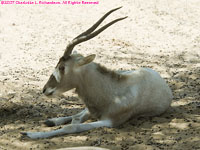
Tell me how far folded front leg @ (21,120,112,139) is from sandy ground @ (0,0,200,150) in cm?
13

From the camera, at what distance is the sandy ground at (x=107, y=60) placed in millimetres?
4902

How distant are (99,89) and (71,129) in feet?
2.41

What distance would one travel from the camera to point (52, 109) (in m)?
6.34

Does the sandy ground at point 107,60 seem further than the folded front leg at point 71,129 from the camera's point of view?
No

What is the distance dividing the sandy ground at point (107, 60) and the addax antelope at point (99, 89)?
185 millimetres

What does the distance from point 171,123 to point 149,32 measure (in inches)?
264

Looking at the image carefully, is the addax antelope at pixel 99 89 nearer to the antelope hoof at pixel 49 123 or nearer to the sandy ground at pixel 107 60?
the antelope hoof at pixel 49 123

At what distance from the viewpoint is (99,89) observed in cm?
546

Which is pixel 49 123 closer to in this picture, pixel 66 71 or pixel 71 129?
pixel 71 129

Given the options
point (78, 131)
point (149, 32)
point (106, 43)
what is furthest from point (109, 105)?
point (149, 32)

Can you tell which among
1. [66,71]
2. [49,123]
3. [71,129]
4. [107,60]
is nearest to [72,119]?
[49,123]

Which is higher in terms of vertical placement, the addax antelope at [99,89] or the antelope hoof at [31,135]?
the addax antelope at [99,89]

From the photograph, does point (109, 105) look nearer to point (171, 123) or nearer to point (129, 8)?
point (171, 123)

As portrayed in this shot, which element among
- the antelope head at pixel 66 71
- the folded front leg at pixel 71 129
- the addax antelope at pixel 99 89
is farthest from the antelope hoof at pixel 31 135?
the antelope head at pixel 66 71
